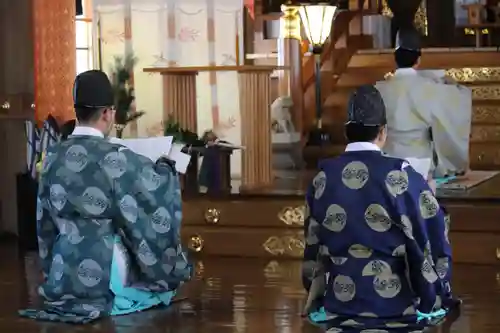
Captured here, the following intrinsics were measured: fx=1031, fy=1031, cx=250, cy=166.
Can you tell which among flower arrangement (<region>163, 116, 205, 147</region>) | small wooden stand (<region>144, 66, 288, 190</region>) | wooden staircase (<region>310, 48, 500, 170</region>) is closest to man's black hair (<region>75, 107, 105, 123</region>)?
flower arrangement (<region>163, 116, 205, 147</region>)

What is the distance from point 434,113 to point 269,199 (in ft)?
3.65

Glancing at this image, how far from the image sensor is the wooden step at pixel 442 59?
8664 millimetres

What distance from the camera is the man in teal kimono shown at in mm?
4289

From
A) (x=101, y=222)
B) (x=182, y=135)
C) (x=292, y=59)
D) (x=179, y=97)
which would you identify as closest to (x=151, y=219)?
(x=101, y=222)

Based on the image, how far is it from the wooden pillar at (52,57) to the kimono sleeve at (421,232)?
3.63 metres

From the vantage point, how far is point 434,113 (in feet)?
19.9

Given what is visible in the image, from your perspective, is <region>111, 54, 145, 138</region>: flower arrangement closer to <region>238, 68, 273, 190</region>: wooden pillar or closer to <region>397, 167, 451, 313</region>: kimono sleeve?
<region>238, 68, 273, 190</region>: wooden pillar

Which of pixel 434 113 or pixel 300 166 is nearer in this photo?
pixel 434 113

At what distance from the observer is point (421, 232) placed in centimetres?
385

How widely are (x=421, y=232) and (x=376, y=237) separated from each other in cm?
17

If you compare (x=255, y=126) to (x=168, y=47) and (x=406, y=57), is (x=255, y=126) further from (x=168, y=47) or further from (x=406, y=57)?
(x=168, y=47)

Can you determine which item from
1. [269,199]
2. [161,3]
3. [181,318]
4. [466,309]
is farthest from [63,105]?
[466,309]

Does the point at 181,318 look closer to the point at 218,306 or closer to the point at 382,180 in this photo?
the point at 218,306

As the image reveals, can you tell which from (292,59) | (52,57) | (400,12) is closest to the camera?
(52,57)
